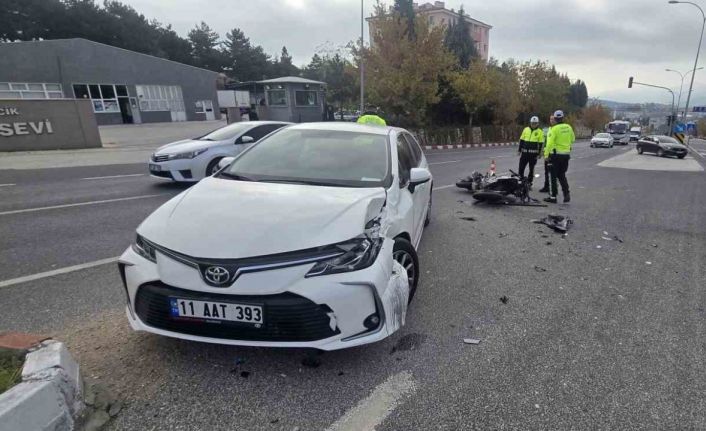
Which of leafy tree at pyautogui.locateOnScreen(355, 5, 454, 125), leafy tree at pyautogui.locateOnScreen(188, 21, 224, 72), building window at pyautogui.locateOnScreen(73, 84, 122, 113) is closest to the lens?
leafy tree at pyautogui.locateOnScreen(355, 5, 454, 125)

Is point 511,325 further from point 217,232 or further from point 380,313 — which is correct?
point 217,232

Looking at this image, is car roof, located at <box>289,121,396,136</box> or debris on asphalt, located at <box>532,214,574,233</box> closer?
car roof, located at <box>289,121,396,136</box>

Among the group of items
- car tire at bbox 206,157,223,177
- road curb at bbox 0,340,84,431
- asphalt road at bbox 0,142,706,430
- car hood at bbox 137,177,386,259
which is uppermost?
car hood at bbox 137,177,386,259

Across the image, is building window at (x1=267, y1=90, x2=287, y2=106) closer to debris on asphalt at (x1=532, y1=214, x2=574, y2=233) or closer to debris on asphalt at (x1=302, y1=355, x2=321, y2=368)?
debris on asphalt at (x1=532, y1=214, x2=574, y2=233)

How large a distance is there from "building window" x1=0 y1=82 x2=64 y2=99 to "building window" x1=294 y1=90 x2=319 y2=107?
58.1ft

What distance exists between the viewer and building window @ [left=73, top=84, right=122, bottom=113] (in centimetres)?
3044

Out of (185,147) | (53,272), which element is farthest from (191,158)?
(53,272)

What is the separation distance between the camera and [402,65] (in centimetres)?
2556

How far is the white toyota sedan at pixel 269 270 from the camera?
85.7 inches

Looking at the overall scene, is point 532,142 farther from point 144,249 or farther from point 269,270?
point 144,249

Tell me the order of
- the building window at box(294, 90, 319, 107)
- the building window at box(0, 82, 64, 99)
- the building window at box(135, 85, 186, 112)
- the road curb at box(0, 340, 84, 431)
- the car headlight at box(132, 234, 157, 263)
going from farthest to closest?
the building window at box(294, 90, 319, 107) < the building window at box(135, 85, 186, 112) < the building window at box(0, 82, 64, 99) < the car headlight at box(132, 234, 157, 263) < the road curb at box(0, 340, 84, 431)

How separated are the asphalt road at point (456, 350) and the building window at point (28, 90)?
31063mm

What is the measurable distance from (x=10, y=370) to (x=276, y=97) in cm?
3474

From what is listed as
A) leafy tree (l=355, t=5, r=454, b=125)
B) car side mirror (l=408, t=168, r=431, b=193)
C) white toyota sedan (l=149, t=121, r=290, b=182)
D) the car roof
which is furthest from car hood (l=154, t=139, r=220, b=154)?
leafy tree (l=355, t=5, r=454, b=125)
